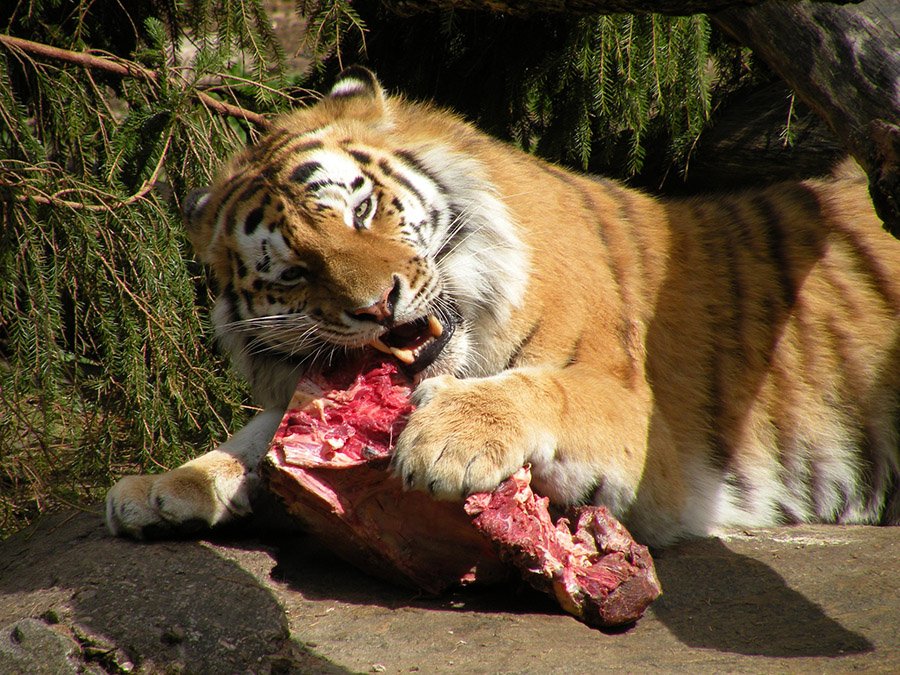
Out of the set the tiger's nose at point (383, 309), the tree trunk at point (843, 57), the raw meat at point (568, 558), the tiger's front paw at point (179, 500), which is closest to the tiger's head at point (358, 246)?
the tiger's nose at point (383, 309)

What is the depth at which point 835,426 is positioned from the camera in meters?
2.76

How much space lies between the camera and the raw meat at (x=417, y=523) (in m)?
1.97

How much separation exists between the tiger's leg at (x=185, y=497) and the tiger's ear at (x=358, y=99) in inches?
41.7

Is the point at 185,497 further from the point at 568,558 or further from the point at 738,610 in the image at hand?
the point at 738,610

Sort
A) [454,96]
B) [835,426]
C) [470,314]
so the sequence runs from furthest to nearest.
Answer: [454,96]
[835,426]
[470,314]

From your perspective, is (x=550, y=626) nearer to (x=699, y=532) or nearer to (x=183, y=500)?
(x=699, y=532)

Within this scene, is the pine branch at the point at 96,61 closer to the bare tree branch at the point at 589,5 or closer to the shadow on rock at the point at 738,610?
the bare tree branch at the point at 589,5

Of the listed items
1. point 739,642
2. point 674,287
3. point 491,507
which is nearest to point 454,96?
point 674,287

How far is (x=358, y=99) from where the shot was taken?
275 centimetres

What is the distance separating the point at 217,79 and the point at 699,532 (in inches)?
95.2

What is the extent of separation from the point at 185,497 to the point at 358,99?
126cm

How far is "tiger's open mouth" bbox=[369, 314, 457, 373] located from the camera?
2.38 meters

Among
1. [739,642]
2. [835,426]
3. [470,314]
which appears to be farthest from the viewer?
[835,426]

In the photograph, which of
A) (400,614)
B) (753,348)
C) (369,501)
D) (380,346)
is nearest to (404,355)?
(380,346)
